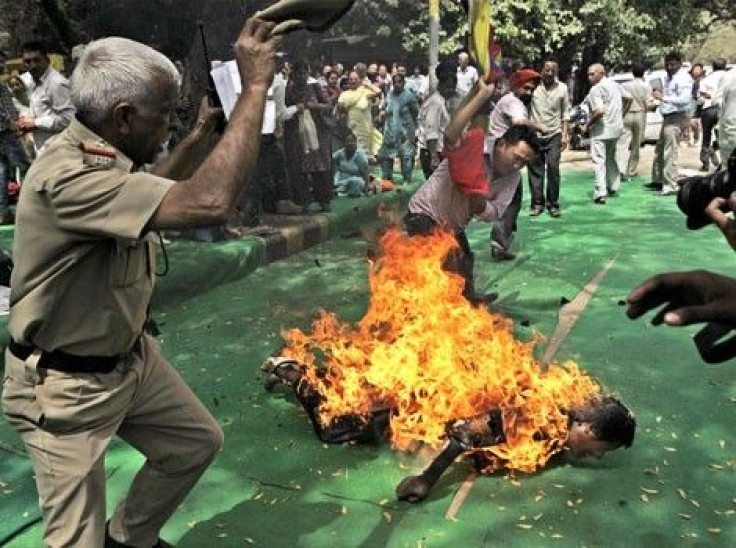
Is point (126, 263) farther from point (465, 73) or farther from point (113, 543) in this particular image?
point (465, 73)

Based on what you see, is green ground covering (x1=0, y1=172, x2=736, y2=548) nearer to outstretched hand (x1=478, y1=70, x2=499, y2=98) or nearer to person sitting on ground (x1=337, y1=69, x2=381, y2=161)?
outstretched hand (x1=478, y1=70, x2=499, y2=98)

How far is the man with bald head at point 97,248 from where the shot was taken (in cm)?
209

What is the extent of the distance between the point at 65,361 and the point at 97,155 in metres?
0.72

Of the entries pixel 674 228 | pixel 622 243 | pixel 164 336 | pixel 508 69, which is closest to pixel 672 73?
pixel 508 69

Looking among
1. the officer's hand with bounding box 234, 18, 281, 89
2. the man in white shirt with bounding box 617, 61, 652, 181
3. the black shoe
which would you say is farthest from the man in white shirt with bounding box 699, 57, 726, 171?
the black shoe

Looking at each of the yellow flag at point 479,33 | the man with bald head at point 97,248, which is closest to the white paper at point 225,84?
the man with bald head at point 97,248

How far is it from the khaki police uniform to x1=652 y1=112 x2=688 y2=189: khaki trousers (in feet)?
36.4

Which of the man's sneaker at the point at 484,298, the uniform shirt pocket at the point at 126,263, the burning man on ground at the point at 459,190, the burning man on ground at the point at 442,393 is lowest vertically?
the man's sneaker at the point at 484,298

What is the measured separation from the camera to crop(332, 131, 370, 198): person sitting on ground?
12.3 m

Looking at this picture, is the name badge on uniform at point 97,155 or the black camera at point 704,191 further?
the name badge on uniform at point 97,155

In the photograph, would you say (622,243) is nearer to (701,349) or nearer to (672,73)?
(672,73)

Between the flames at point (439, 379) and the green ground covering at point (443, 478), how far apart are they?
0.63 feet

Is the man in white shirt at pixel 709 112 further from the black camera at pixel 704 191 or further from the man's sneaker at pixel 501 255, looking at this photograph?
the black camera at pixel 704 191

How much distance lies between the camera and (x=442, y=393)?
4090 millimetres
